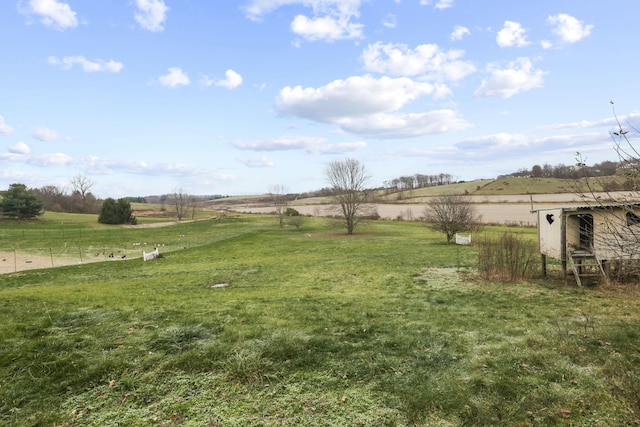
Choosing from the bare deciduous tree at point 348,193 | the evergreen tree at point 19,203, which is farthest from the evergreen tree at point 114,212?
the bare deciduous tree at point 348,193

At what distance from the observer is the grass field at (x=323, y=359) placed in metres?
4.21

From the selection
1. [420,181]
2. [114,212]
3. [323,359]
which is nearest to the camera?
[323,359]

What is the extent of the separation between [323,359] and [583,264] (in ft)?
35.6

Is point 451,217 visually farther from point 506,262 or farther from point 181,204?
point 181,204

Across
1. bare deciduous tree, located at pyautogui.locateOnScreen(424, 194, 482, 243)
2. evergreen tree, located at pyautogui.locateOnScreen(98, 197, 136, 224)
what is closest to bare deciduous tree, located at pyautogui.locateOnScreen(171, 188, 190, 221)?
evergreen tree, located at pyautogui.locateOnScreen(98, 197, 136, 224)

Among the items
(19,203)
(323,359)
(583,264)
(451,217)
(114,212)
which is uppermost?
(19,203)

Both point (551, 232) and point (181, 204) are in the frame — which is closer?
point (551, 232)

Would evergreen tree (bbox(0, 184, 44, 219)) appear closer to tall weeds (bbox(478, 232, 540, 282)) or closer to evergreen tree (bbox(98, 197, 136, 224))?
evergreen tree (bbox(98, 197, 136, 224))

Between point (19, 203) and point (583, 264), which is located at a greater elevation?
point (19, 203)

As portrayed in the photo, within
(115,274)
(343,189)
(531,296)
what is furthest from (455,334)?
(343,189)

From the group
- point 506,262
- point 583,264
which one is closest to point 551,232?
point 583,264

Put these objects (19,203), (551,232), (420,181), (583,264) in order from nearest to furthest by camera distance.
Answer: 1. (583,264)
2. (551,232)
3. (19,203)
4. (420,181)

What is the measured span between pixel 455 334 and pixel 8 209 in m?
59.3

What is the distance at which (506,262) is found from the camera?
43.3 feet
